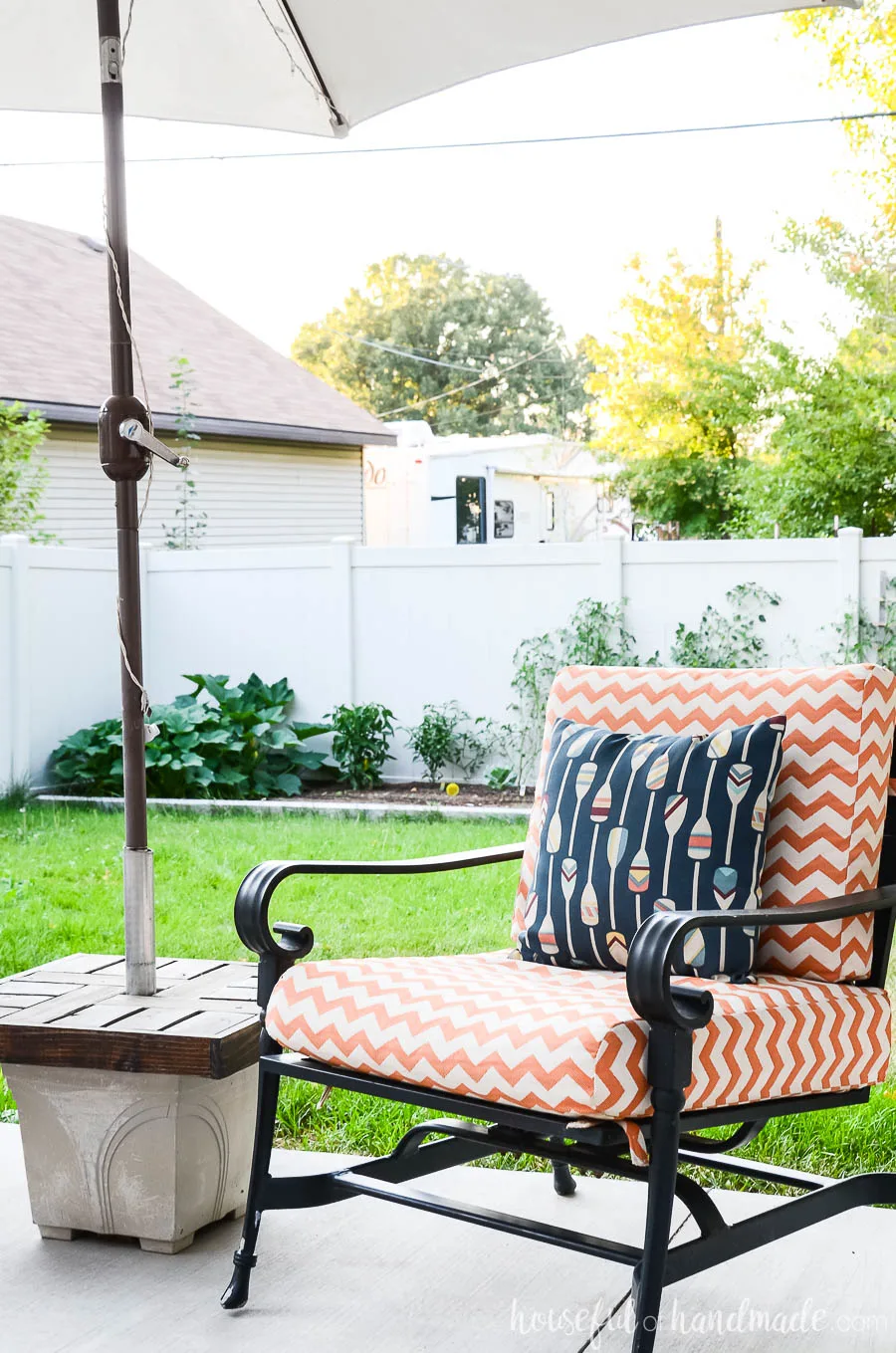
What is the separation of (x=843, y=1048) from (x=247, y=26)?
2146mm

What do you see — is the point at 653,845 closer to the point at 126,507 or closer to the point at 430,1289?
the point at 430,1289

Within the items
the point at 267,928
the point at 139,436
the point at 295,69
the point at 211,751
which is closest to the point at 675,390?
the point at 211,751

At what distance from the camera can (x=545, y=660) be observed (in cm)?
771

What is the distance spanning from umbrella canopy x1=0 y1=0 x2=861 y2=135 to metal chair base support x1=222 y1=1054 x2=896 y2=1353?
6.11 ft

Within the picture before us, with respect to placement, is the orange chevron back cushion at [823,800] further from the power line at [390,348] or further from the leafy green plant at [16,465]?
the power line at [390,348]

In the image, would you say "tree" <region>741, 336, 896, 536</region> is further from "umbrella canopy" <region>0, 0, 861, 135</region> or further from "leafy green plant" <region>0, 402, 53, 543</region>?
"umbrella canopy" <region>0, 0, 861, 135</region>

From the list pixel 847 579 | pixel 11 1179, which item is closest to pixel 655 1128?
pixel 11 1179

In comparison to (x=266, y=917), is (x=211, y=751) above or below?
below

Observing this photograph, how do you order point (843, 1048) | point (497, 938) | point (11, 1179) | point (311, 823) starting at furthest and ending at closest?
1. point (311, 823)
2. point (497, 938)
3. point (11, 1179)
4. point (843, 1048)

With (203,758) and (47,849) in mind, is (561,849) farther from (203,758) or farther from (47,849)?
(203,758)

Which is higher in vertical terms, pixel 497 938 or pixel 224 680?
pixel 224 680

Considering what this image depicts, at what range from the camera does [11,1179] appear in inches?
105

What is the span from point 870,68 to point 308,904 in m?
10.2

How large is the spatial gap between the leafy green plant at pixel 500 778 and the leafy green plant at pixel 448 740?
23 centimetres
